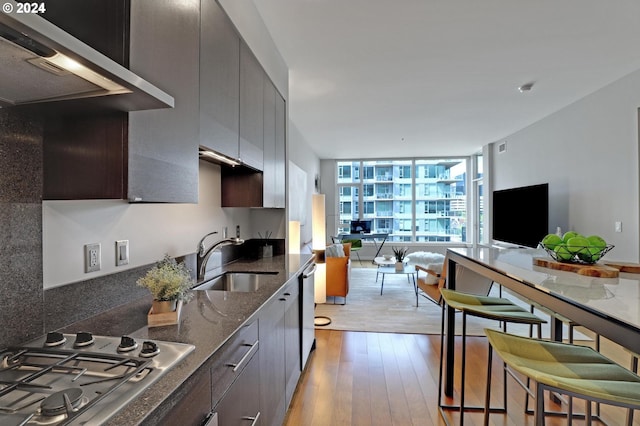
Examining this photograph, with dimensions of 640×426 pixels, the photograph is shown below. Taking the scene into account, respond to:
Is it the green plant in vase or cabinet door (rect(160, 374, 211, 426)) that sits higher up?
the green plant in vase

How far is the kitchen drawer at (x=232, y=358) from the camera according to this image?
1.04m

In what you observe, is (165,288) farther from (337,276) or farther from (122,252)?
(337,276)

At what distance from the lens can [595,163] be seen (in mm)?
3893

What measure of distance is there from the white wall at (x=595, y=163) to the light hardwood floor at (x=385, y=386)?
61.3 inches

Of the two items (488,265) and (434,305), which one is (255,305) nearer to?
(488,265)

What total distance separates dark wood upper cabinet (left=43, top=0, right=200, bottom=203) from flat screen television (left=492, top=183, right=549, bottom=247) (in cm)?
495

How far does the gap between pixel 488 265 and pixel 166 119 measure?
1719 mm

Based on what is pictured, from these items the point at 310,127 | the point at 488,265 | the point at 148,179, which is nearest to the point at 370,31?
the point at 488,265

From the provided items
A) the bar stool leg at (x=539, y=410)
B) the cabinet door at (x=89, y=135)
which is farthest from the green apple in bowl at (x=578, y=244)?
the cabinet door at (x=89, y=135)

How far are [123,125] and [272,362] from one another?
134cm

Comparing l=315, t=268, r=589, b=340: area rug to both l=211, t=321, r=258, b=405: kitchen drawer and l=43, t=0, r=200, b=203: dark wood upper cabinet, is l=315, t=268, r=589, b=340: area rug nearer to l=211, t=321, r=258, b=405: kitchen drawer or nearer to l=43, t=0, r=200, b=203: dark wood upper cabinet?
l=211, t=321, r=258, b=405: kitchen drawer

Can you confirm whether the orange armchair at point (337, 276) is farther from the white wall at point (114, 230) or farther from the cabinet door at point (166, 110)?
the cabinet door at point (166, 110)

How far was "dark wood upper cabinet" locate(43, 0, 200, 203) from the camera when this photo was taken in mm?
944

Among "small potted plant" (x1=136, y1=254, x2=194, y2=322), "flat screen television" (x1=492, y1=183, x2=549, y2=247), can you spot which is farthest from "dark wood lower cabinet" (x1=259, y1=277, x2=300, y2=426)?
"flat screen television" (x1=492, y1=183, x2=549, y2=247)
